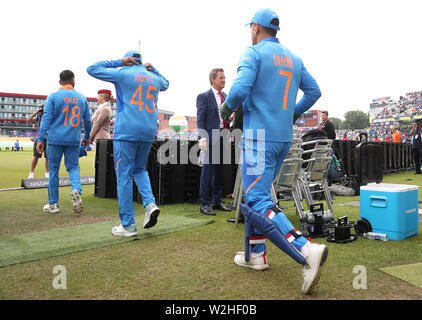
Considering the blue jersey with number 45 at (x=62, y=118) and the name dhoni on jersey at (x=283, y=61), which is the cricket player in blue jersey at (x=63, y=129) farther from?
the name dhoni on jersey at (x=283, y=61)

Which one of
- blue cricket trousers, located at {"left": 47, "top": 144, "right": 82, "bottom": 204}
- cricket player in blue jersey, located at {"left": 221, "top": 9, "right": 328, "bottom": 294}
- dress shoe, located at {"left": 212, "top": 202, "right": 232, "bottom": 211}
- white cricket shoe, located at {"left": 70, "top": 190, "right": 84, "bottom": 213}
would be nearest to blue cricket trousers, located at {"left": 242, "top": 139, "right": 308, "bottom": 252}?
cricket player in blue jersey, located at {"left": 221, "top": 9, "right": 328, "bottom": 294}

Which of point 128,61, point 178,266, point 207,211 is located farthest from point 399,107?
point 178,266

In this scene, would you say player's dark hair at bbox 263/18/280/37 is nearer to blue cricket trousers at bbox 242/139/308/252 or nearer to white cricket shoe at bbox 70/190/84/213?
blue cricket trousers at bbox 242/139/308/252

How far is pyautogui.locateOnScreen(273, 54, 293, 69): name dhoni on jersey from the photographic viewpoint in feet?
8.32

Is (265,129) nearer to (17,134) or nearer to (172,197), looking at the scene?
(172,197)

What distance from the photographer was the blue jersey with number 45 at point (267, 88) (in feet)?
8.10

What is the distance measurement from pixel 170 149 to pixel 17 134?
81.0 meters

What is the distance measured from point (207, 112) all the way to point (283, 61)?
284cm

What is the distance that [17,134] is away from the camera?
74.9m

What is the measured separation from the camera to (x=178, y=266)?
279 centimetres

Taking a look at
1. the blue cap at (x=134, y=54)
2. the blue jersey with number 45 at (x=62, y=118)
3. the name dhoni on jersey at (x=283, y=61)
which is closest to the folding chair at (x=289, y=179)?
the name dhoni on jersey at (x=283, y=61)

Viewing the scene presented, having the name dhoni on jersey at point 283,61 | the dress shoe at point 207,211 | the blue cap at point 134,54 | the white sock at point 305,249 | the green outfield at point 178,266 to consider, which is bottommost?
the green outfield at point 178,266

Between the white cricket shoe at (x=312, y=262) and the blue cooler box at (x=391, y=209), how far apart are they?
189 centimetres

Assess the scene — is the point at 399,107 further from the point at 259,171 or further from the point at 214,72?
the point at 259,171
